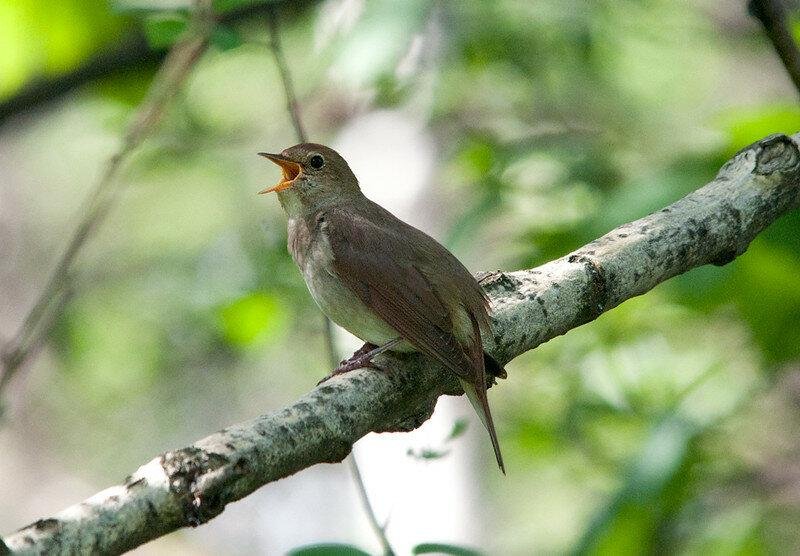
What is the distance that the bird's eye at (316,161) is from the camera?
4.82m

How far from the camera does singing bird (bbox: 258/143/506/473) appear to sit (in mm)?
3439

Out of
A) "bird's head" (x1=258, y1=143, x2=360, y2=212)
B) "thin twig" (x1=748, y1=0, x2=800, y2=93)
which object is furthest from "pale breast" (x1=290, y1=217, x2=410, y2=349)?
"thin twig" (x1=748, y1=0, x2=800, y2=93)

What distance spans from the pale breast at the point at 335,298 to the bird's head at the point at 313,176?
1.65ft

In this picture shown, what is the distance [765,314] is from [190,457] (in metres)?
2.94

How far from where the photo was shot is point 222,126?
29.6ft

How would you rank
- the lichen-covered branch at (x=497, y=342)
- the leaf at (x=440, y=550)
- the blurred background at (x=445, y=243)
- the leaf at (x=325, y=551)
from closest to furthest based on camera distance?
the lichen-covered branch at (x=497, y=342)
the leaf at (x=325, y=551)
the leaf at (x=440, y=550)
the blurred background at (x=445, y=243)

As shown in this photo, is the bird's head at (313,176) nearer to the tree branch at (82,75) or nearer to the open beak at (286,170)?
the open beak at (286,170)

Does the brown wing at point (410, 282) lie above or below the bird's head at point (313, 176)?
below

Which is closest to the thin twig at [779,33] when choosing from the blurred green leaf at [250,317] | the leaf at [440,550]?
the leaf at [440,550]

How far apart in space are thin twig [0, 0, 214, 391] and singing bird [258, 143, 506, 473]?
0.71 m

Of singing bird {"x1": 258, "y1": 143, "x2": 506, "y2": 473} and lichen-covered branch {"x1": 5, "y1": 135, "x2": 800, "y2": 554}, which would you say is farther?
singing bird {"x1": 258, "y1": 143, "x2": 506, "y2": 473}

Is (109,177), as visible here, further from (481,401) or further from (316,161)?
(481,401)

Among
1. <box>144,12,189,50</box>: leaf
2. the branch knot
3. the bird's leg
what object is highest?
<box>144,12,189,50</box>: leaf

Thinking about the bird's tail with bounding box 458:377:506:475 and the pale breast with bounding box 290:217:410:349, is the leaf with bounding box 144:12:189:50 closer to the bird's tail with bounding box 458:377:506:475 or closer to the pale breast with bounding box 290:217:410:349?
the pale breast with bounding box 290:217:410:349
